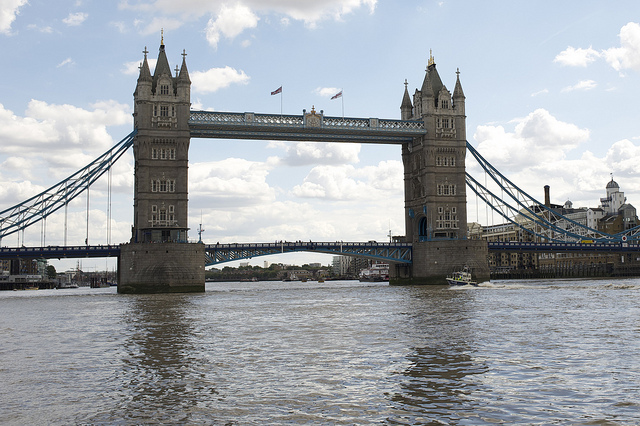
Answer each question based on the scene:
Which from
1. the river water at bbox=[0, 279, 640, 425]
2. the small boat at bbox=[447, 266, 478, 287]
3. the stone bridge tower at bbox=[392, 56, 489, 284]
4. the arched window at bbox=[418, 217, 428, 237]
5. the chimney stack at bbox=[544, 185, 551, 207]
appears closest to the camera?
the river water at bbox=[0, 279, 640, 425]

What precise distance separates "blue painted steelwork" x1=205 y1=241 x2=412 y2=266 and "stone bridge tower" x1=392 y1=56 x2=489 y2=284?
2.80 metres

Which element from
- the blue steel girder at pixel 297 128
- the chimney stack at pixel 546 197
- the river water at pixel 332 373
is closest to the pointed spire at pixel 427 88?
the blue steel girder at pixel 297 128

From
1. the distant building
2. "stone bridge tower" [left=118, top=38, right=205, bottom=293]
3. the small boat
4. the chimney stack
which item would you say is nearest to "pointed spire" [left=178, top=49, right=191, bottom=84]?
"stone bridge tower" [left=118, top=38, right=205, bottom=293]

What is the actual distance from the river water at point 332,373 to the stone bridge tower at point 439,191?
57635mm

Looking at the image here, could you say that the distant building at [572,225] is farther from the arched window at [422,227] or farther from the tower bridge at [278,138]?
the tower bridge at [278,138]

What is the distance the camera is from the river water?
46.8ft

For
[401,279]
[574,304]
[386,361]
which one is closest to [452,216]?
[401,279]

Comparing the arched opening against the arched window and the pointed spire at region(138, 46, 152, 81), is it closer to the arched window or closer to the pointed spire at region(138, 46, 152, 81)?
the arched window

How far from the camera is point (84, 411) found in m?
14.9

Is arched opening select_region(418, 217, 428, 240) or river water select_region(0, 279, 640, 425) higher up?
arched opening select_region(418, 217, 428, 240)

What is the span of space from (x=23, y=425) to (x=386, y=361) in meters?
10.6

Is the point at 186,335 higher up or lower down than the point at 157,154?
lower down

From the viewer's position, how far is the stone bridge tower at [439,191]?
3615 inches

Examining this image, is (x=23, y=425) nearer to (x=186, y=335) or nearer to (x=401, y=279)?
(x=186, y=335)
